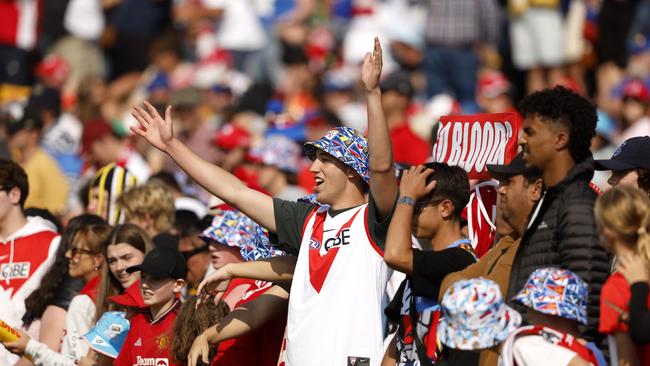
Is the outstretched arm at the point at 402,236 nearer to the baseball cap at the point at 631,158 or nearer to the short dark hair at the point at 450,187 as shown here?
the short dark hair at the point at 450,187

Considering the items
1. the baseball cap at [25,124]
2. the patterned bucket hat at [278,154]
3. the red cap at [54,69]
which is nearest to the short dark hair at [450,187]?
the patterned bucket hat at [278,154]

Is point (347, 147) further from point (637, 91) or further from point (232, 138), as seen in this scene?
point (637, 91)

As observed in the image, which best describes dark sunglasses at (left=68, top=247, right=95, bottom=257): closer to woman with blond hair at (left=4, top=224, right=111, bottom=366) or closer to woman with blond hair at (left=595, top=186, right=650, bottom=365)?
woman with blond hair at (left=4, top=224, right=111, bottom=366)

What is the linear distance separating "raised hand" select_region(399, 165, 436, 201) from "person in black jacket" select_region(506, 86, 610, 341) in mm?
651

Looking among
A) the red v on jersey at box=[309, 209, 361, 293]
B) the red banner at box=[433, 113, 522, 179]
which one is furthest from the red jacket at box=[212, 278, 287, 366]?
the red banner at box=[433, 113, 522, 179]

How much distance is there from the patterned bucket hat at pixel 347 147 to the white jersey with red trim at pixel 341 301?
26cm

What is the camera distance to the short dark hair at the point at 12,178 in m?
10.2

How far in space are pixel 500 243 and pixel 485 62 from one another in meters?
11.1

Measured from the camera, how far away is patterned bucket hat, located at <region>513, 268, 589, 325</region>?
6.32 meters

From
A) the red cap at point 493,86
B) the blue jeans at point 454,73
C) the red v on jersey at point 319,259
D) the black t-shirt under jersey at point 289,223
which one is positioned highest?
the blue jeans at point 454,73

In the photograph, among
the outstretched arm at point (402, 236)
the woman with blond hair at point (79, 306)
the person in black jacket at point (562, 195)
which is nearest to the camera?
the person in black jacket at point (562, 195)

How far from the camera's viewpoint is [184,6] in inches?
907

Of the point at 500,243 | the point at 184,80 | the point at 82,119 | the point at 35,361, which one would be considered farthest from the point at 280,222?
the point at 184,80

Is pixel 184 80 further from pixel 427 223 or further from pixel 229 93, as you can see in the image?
pixel 427 223
